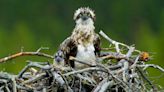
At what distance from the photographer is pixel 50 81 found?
827cm

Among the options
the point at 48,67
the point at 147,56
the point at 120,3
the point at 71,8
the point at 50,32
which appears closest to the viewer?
the point at 48,67

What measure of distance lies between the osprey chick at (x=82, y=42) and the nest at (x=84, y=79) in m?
0.28

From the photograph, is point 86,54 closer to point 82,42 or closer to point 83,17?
point 82,42

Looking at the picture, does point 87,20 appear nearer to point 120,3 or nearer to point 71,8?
point 71,8

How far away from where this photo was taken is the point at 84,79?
324 inches

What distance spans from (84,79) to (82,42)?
0.82 m

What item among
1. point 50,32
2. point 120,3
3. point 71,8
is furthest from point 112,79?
point 120,3

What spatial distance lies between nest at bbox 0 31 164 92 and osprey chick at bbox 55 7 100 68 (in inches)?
11.0

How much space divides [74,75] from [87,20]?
0.96 m

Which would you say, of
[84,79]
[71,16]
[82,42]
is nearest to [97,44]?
[82,42]

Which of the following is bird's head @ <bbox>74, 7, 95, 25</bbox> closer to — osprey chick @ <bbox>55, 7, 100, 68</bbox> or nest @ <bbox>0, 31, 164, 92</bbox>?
osprey chick @ <bbox>55, 7, 100, 68</bbox>

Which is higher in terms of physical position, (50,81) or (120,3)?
(120,3)

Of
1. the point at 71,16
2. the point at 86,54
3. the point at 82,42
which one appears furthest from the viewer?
the point at 71,16

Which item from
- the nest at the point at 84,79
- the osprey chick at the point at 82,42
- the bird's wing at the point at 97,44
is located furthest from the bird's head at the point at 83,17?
the nest at the point at 84,79
